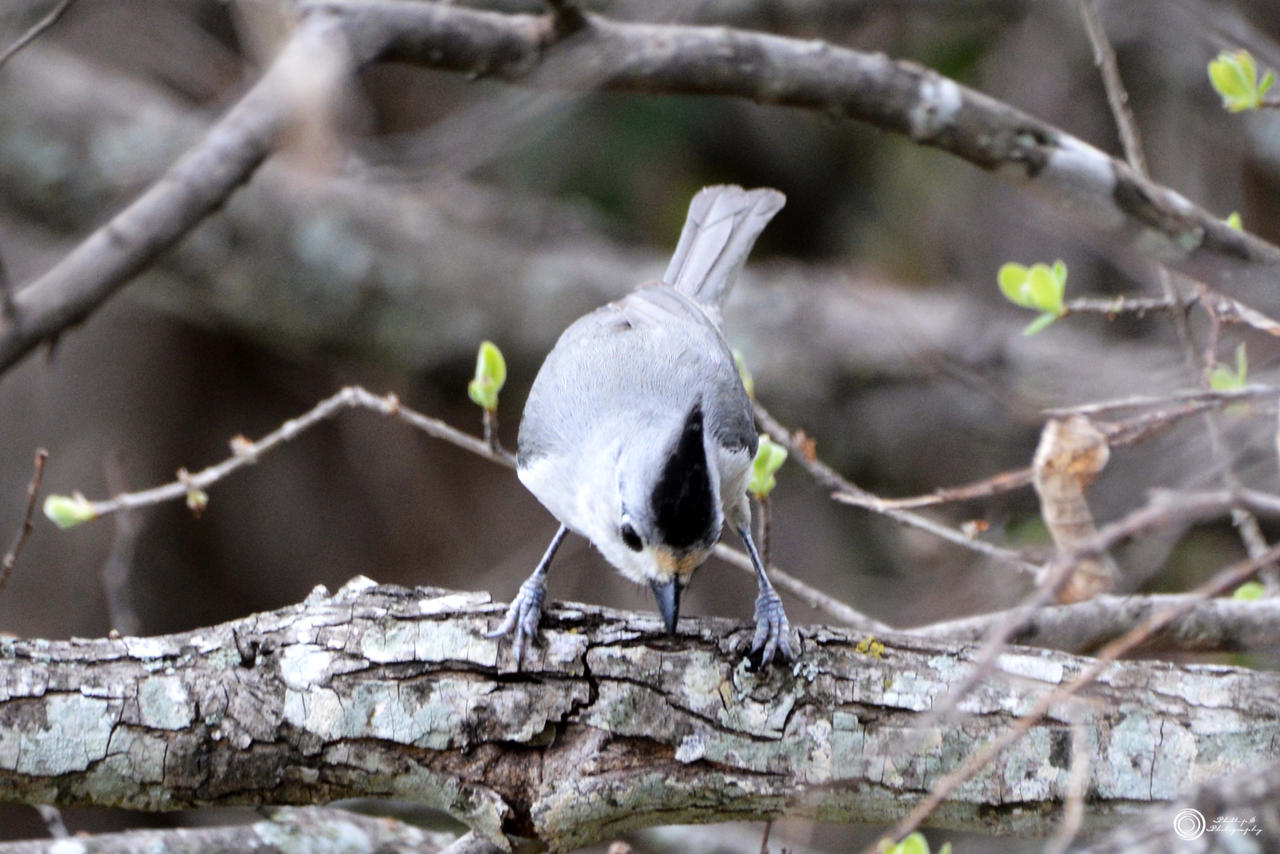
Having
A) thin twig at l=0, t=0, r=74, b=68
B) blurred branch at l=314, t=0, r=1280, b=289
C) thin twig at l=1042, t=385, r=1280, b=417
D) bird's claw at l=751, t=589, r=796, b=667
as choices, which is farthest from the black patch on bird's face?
thin twig at l=0, t=0, r=74, b=68

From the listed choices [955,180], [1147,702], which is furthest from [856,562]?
[1147,702]

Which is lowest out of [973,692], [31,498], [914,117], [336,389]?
[973,692]

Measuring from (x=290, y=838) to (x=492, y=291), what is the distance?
351 cm

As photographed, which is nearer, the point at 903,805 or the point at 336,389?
the point at 903,805

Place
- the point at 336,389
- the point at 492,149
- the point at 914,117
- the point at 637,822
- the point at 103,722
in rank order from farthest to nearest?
1. the point at 336,389
2. the point at 492,149
3. the point at 914,117
4. the point at 637,822
5. the point at 103,722

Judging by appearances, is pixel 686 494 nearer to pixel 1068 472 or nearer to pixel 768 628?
pixel 768 628

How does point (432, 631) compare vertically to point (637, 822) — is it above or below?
above

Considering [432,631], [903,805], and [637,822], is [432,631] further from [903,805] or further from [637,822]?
[903,805]

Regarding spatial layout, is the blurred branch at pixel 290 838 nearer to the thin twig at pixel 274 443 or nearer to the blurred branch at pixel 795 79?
the thin twig at pixel 274 443

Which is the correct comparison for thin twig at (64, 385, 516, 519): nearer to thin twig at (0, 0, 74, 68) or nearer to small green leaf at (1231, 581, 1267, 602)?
thin twig at (0, 0, 74, 68)

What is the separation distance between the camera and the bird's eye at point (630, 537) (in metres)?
2.54

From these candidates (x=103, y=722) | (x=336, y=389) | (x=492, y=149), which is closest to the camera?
(x=103, y=722)

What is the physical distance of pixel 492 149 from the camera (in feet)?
11.4

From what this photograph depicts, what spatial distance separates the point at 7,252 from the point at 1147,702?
6078mm
